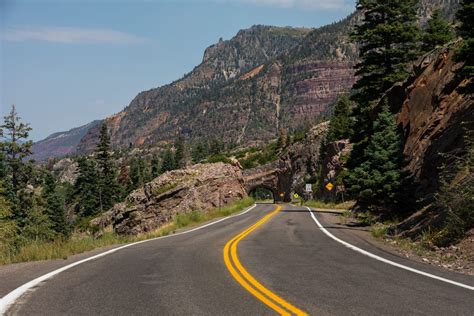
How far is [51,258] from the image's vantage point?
11750 millimetres

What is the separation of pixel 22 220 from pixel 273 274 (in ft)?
Answer: 146

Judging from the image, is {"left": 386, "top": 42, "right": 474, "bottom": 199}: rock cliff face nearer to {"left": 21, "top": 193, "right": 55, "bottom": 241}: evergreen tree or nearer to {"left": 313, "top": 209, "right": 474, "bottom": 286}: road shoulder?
{"left": 313, "top": 209, "right": 474, "bottom": 286}: road shoulder

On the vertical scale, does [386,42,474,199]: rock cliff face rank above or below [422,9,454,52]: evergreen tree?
below

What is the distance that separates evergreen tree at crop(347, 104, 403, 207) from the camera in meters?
21.4

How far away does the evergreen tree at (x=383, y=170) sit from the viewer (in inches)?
843

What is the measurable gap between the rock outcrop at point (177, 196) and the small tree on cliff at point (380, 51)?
1318cm

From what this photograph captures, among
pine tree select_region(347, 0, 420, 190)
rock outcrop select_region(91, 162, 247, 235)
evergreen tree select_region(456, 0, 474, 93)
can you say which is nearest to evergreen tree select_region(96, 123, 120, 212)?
rock outcrop select_region(91, 162, 247, 235)

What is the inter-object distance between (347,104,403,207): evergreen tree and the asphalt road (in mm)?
9691

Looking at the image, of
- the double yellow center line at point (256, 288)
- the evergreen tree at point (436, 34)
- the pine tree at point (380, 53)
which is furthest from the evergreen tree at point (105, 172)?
the double yellow center line at point (256, 288)

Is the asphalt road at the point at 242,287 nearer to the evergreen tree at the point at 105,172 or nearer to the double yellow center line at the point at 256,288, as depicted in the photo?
the double yellow center line at the point at 256,288

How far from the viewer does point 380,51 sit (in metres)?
34.5

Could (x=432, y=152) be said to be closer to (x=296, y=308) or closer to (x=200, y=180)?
(x=296, y=308)

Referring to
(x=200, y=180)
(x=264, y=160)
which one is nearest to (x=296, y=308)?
(x=200, y=180)

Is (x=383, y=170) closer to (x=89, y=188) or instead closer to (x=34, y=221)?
(x=34, y=221)
